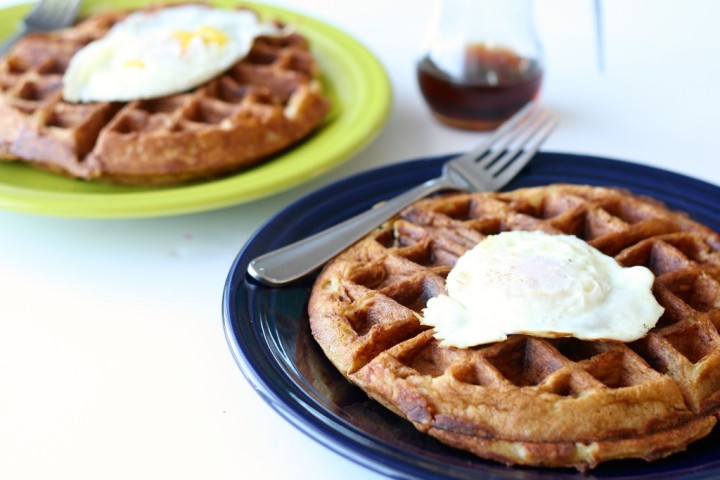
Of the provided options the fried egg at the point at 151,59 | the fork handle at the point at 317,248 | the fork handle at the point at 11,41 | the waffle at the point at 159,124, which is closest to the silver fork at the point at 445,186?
the fork handle at the point at 317,248

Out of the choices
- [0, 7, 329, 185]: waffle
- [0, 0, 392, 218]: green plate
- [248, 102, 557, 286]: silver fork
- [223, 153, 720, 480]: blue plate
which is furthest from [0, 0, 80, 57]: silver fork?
[248, 102, 557, 286]: silver fork

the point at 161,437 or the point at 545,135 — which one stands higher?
the point at 545,135

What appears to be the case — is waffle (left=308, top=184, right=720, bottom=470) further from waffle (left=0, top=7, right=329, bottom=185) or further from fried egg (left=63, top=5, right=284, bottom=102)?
fried egg (left=63, top=5, right=284, bottom=102)

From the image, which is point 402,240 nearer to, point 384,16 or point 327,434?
point 327,434

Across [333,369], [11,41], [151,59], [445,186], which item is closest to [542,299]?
[333,369]

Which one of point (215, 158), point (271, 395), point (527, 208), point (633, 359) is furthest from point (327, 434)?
point (215, 158)

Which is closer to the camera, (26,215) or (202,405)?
(202,405)
